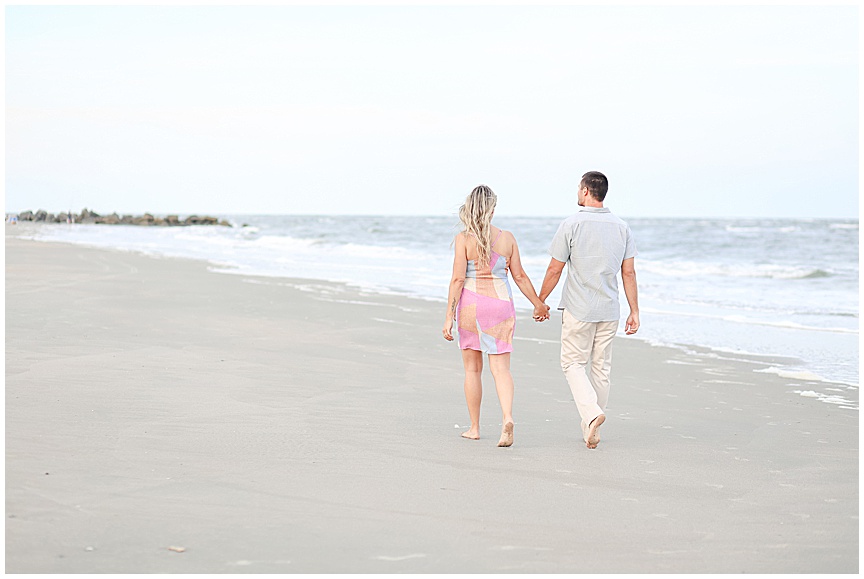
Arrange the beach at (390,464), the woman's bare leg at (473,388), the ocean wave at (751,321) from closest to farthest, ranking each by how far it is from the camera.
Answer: the beach at (390,464), the woman's bare leg at (473,388), the ocean wave at (751,321)

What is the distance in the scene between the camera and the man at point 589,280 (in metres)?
5.50

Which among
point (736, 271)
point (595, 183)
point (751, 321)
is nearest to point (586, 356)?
point (595, 183)

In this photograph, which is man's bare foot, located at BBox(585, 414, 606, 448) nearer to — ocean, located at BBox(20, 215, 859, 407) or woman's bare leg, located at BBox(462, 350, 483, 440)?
Result: woman's bare leg, located at BBox(462, 350, 483, 440)

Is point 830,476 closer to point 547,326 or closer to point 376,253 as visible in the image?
point 547,326

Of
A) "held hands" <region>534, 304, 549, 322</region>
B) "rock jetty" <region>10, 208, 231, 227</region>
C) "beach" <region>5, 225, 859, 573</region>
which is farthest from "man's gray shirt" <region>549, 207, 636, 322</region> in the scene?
"rock jetty" <region>10, 208, 231, 227</region>

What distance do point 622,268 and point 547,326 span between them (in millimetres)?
5785

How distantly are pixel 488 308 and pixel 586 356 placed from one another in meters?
0.72

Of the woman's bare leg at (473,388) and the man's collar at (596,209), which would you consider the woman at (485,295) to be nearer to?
the woman's bare leg at (473,388)

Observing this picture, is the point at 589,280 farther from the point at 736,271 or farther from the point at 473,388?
the point at 736,271

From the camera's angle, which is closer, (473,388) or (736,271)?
(473,388)

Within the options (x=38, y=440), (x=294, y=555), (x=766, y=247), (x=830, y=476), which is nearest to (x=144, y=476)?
(x=38, y=440)

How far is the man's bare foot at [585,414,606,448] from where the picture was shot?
533 centimetres

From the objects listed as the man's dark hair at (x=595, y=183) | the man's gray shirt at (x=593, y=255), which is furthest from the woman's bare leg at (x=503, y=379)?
the man's dark hair at (x=595, y=183)

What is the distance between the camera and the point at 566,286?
5.64 meters
